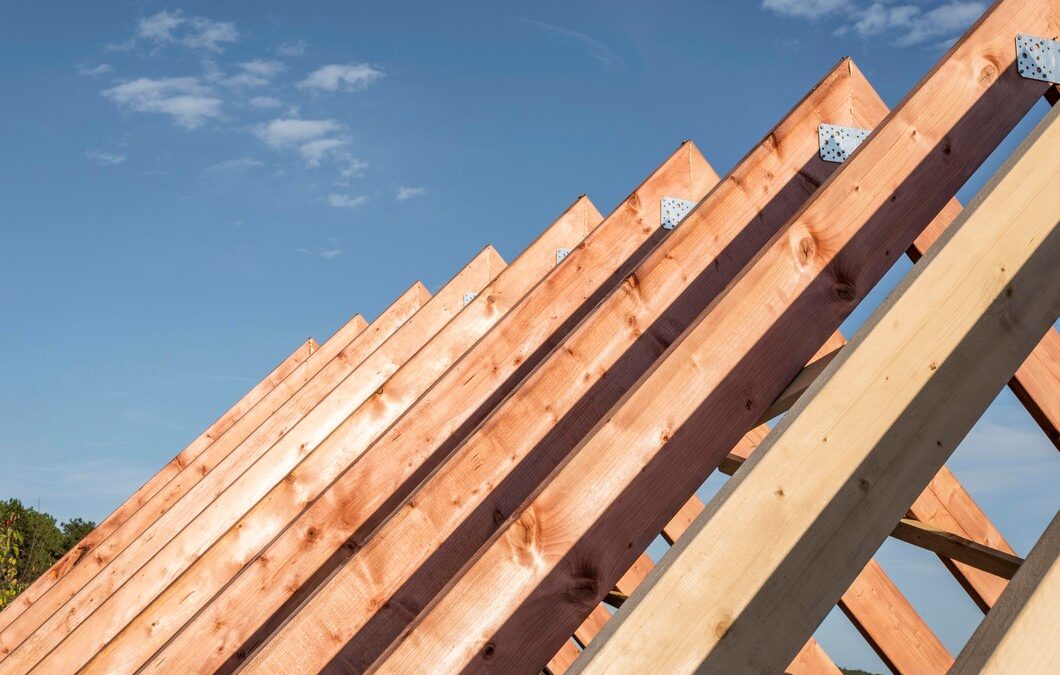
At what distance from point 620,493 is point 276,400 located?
5139 millimetres

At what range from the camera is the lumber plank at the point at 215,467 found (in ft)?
15.6

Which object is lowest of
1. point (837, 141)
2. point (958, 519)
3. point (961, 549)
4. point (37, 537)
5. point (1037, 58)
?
point (37, 537)

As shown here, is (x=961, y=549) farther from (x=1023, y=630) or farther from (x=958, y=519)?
(x=1023, y=630)

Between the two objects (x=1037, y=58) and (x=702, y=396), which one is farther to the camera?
(x=1037, y=58)

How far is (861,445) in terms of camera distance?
1.36m

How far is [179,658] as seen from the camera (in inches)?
96.3

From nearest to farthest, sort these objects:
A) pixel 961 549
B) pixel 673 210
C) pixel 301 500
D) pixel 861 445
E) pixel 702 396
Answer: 1. pixel 861 445
2. pixel 702 396
3. pixel 961 549
4. pixel 301 500
5. pixel 673 210

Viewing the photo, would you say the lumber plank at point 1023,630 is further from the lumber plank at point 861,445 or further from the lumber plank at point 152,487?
the lumber plank at point 152,487

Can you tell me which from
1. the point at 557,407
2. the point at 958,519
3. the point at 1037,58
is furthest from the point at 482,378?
the point at 958,519

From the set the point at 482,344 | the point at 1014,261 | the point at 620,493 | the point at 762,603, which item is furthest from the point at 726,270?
the point at 762,603

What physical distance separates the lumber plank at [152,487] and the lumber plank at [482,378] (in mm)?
3157

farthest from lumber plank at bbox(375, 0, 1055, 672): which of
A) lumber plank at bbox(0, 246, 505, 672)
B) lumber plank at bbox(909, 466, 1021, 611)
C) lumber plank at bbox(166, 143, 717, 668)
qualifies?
lumber plank at bbox(909, 466, 1021, 611)

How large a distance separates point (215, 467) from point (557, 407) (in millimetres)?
3427

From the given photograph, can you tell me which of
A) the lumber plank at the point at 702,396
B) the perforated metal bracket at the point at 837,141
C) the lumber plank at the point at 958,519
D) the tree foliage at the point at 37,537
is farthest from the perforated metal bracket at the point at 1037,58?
the tree foliage at the point at 37,537
